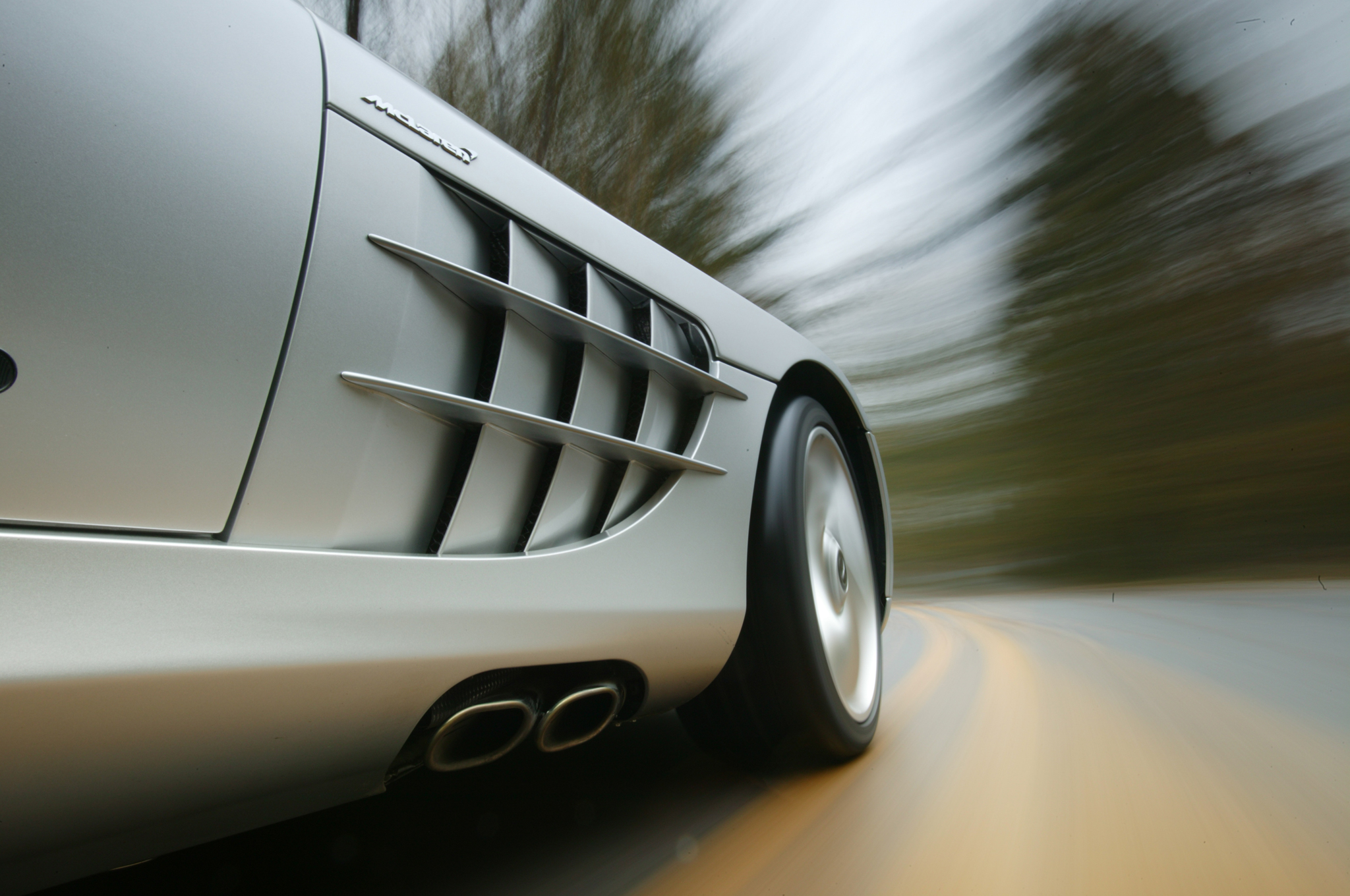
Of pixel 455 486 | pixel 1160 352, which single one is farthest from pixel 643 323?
pixel 1160 352

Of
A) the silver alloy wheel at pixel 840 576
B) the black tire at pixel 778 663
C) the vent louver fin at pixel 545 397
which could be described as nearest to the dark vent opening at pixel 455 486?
the vent louver fin at pixel 545 397

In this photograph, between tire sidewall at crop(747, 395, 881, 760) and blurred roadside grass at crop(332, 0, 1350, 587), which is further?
blurred roadside grass at crop(332, 0, 1350, 587)

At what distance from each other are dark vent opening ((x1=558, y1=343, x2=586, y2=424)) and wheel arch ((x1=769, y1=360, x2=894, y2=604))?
0.69 meters

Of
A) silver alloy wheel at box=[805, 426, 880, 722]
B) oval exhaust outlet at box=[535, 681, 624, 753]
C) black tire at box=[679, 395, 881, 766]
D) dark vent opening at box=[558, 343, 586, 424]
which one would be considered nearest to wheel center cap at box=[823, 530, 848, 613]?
silver alloy wheel at box=[805, 426, 880, 722]

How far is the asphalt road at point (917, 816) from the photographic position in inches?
28.7

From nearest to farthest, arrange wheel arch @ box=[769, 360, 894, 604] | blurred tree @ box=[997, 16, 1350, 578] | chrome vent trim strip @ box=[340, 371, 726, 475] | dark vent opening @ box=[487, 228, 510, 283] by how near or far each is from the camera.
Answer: chrome vent trim strip @ box=[340, 371, 726, 475] < dark vent opening @ box=[487, 228, 510, 283] < wheel arch @ box=[769, 360, 894, 604] < blurred tree @ box=[997, 16, 1350, 578]

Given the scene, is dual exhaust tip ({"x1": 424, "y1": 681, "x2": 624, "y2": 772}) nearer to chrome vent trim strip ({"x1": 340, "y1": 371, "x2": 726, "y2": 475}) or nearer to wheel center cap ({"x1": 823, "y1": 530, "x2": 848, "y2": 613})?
chrome vent trim strip ({"x1": 340, "y1": 371, "x2": 726, "y2": 475})

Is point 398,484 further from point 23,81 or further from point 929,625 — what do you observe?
point 929,625

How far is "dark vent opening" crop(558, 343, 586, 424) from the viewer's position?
70 centimetres

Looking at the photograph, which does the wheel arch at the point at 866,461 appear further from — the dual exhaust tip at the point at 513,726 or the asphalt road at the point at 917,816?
the dual exhaust tip at the point at 513,726

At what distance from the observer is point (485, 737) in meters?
0.67

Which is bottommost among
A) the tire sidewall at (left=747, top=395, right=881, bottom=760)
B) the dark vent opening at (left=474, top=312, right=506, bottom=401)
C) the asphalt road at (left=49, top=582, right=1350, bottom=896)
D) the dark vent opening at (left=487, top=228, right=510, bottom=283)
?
the asphalt road at (left=49, top=582, right=1350, bottom=896)

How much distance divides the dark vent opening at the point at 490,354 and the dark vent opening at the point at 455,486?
35 millimetres

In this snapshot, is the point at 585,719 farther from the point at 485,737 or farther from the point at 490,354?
the point at 490,354
